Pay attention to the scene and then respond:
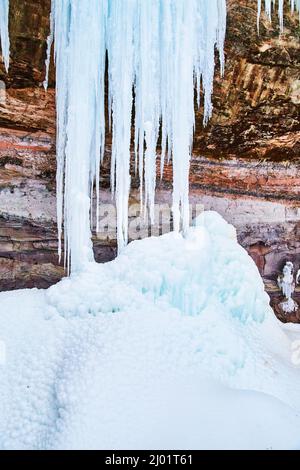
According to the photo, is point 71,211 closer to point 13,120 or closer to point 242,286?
point 13,120

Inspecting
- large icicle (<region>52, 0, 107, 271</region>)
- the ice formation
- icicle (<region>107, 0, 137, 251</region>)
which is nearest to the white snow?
the ice formation

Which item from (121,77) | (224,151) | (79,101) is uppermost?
(121,77)

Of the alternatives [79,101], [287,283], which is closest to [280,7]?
[79,101]

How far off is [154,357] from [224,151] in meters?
3.44

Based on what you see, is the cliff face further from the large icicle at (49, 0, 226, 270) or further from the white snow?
the white snow

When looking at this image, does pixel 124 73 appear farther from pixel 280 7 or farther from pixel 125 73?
pixel 280 7

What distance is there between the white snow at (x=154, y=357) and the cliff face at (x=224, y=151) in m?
1.41

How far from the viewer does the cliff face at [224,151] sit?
442 centimetres

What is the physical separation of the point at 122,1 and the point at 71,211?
6.87ft

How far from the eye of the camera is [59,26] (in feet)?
13.0

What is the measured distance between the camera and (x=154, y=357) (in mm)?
3477

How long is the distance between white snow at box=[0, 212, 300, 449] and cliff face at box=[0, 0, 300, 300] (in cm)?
141

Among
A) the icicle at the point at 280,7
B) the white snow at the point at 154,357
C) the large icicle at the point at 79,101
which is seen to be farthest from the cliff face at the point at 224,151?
the white snow at the point at 154,357

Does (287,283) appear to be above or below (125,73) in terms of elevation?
below
